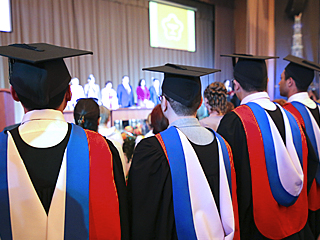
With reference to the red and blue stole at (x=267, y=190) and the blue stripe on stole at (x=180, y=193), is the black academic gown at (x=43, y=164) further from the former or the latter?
the red and blue stole at (x=267, y=190)

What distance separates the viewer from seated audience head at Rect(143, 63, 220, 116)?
1.33 m

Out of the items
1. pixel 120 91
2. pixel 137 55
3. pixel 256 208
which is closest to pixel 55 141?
pixel 256 208

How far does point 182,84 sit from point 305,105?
157 centimetres

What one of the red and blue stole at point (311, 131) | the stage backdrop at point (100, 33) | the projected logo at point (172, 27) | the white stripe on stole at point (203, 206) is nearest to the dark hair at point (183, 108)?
the white stripe on stole at point (203, 206)

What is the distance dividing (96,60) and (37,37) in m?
1.62

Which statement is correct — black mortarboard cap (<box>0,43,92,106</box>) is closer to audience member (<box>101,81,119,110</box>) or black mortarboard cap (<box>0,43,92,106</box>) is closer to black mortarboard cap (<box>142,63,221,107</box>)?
black mortarboard cap (<box>142,63,221,107</box>)

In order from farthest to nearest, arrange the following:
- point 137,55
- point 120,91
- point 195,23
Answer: point 195,23
point 137,55
point 120,91

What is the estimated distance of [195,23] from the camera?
30.5 ft

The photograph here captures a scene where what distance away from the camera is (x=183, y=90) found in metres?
1.34

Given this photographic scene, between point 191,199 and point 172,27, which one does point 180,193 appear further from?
point 172,27

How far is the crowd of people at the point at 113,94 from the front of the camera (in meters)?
6.48

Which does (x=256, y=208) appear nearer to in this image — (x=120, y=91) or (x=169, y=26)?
(x=120, y=91)

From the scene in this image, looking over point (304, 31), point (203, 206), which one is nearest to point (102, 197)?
point (203, 206)

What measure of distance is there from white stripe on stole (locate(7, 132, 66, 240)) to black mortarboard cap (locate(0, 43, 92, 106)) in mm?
189
